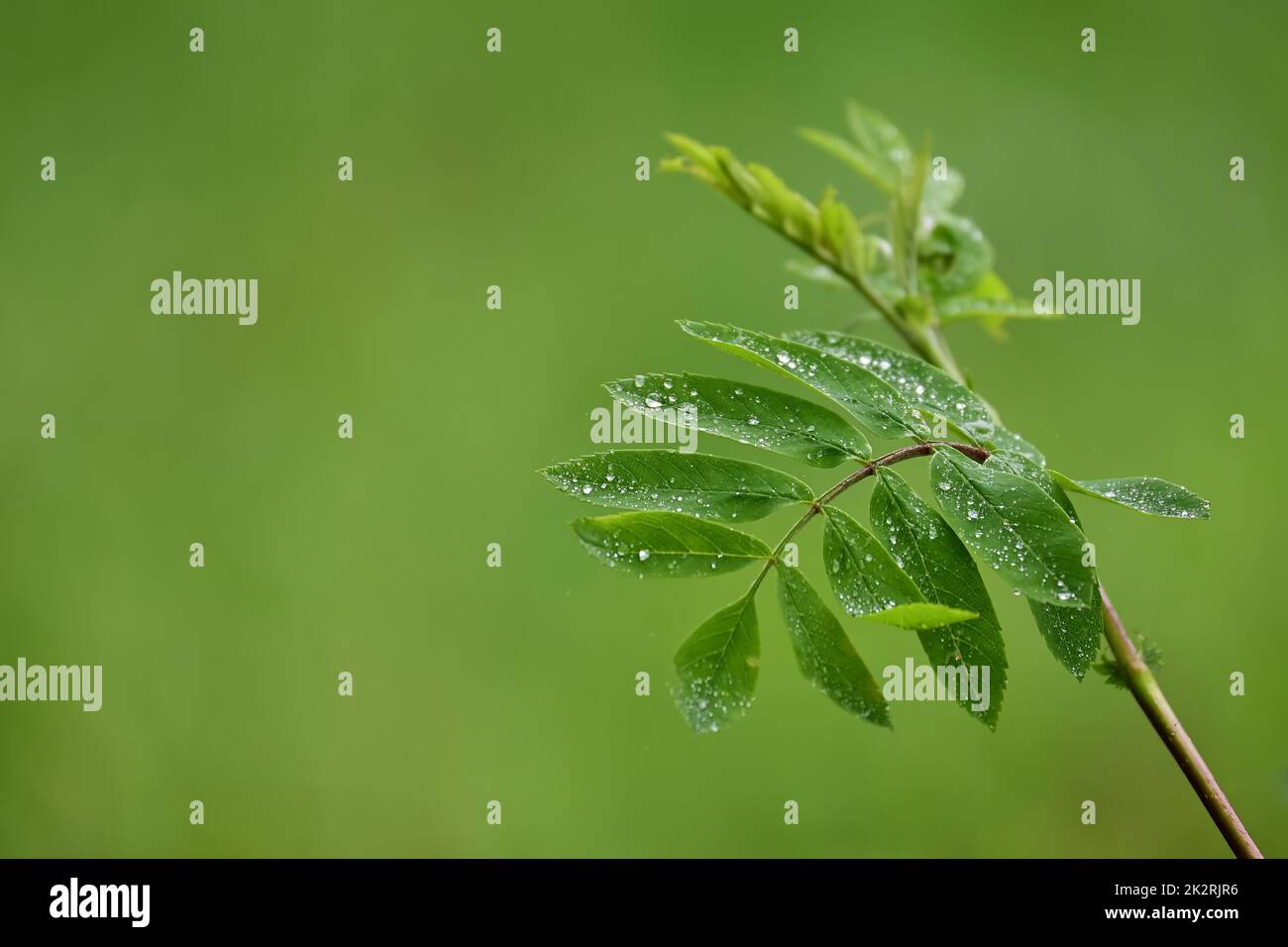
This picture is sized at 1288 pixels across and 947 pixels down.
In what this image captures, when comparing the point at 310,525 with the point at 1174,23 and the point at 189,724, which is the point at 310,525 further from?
the point at 1174,23

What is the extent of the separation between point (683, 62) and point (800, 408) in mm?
2289

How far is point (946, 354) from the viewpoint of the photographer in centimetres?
74

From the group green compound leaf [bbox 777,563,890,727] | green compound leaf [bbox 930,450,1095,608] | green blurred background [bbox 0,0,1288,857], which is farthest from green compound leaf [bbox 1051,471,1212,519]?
green blurred background [bbox 0,0,1288,857]

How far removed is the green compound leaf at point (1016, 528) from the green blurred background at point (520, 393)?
1456 mm

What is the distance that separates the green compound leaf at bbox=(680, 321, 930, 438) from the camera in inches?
19.8

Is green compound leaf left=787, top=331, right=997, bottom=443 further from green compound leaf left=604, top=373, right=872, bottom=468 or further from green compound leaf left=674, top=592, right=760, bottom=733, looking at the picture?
green compound leaf left=674, top=592, right=760, bottom=733

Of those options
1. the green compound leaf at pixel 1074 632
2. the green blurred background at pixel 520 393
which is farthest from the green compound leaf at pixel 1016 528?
the green blurred background at pixel 520 393

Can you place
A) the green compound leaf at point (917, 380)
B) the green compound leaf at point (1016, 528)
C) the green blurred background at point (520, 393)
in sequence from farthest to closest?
1. the green blurred background at point (520, 393)
2. the green compound leaf at point (917, 380)
3. the green compound leaf at point (1016, 528)

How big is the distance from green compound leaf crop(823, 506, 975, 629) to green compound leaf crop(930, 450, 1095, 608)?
37mm

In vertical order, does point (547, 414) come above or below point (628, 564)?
above

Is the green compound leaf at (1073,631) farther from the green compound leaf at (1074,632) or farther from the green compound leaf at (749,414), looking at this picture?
the green compound leaf at (749,414)

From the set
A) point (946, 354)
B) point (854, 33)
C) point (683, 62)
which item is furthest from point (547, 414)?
point (946, 354)

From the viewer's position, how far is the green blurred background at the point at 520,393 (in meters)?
2.07

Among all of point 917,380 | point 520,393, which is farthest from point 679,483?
point 520,393
